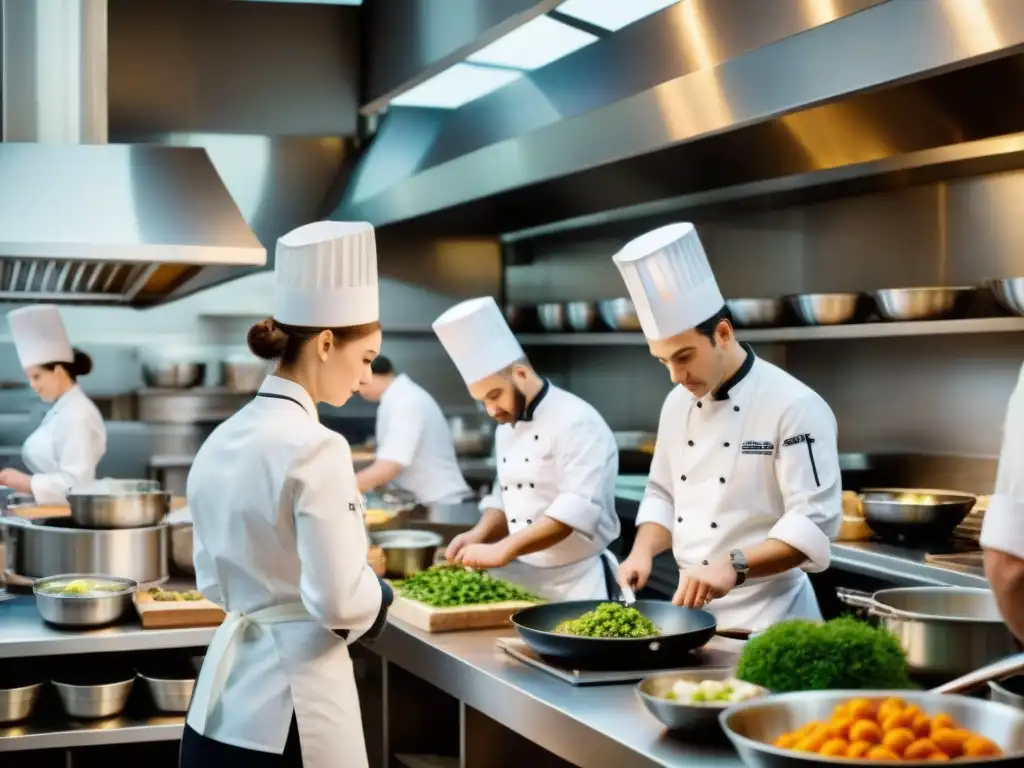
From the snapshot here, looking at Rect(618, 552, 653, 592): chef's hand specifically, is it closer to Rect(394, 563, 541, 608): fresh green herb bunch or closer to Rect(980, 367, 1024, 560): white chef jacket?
Rect(394, 563, 541, 608): fresh green herb bunch

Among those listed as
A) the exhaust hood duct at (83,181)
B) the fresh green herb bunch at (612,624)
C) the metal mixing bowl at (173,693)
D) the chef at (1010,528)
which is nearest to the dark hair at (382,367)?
the exhaust hood duct at (83,181)

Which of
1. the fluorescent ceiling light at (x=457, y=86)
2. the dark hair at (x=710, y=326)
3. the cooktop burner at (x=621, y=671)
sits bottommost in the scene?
the cooktop burner at (x=621, y=671)

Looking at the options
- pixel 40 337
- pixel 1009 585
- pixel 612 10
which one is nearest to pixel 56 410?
pixel 40 337

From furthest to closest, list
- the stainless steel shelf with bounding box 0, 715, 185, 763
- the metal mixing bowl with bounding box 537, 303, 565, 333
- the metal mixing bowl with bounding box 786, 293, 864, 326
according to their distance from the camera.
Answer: the metal mixing bowl with bounding box 537, 303, 565, 333, the metal mixing bowl with bounding box 786, 293, 864, 326, the stainless steel shelf with bounding box 0, 715, 185, 763

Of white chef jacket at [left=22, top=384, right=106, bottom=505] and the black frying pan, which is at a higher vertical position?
white chef jacket at [left=22, top=384, right=106, bottom=505]

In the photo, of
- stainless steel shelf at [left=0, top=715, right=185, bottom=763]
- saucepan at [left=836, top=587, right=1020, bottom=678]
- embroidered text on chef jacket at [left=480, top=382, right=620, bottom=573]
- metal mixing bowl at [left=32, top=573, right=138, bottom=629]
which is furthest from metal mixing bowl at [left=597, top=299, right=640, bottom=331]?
saucepan at [left=836, top=587, right=1020, bottom=678]

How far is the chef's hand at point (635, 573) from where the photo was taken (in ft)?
9.53

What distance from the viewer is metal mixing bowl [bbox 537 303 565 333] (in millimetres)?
5801

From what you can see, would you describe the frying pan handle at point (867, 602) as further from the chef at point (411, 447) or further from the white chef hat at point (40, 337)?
the white chef hat at point (40, 337)

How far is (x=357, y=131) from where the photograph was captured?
279 inches

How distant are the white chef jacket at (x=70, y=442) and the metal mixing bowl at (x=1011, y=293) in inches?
134

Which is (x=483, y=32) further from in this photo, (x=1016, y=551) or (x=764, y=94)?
(x=1016, y=551)

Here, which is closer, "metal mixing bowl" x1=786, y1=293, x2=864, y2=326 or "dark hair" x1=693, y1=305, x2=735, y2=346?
"dark hair" x1=693, y1=305, x2=735, y2=346

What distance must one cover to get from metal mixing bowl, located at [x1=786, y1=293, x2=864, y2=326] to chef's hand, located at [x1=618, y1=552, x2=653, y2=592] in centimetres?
145
